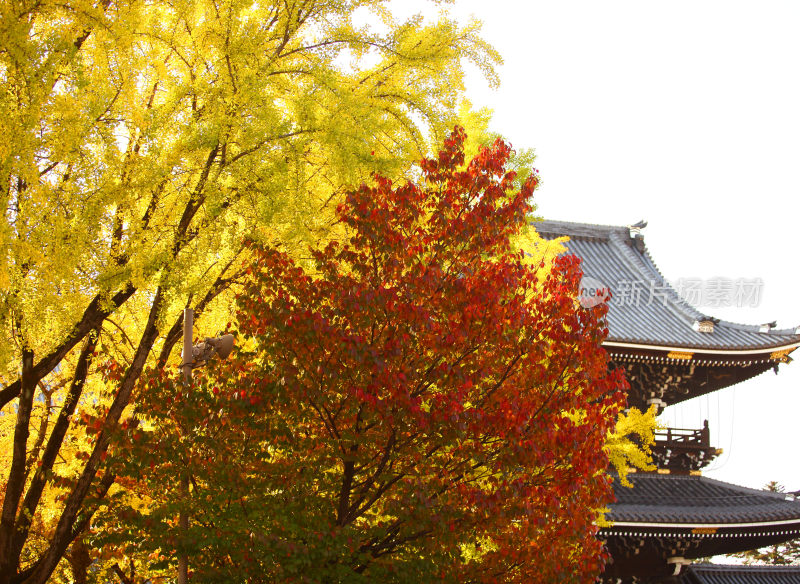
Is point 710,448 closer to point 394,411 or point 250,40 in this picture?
point 394,411

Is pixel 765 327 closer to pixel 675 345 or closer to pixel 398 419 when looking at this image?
pixel 675 345

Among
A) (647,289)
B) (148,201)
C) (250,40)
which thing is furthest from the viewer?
(647,289)

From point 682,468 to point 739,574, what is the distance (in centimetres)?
427

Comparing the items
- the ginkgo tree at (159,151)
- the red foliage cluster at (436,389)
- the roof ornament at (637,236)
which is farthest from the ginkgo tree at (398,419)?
the roof ornament at (637,236)

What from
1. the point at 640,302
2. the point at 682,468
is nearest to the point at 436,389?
the point at 682,468

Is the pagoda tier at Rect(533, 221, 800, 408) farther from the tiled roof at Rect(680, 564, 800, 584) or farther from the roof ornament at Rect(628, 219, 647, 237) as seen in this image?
the tiled roof at Rect(680, 564, 800, 584)

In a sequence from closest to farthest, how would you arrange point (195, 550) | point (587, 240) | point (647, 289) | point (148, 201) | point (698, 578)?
1. point (195, 550)
2. point (148, 201)
3. point (698, 578)
4. point (647, 289)
5. point (587, 240)

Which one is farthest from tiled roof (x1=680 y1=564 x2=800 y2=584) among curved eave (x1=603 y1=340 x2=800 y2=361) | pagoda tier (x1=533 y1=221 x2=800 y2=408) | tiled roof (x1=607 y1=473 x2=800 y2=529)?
curved eave (x1=603 y1=340 x2=800 y2=361)

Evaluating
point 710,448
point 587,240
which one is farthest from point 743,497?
point 587,240

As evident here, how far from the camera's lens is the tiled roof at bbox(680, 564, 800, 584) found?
16188 mm

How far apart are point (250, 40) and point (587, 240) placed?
1337 centimetres

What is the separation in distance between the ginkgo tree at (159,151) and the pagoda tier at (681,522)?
833cm

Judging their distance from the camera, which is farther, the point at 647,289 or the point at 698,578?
the point at 647,289

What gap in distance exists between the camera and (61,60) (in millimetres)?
6215
